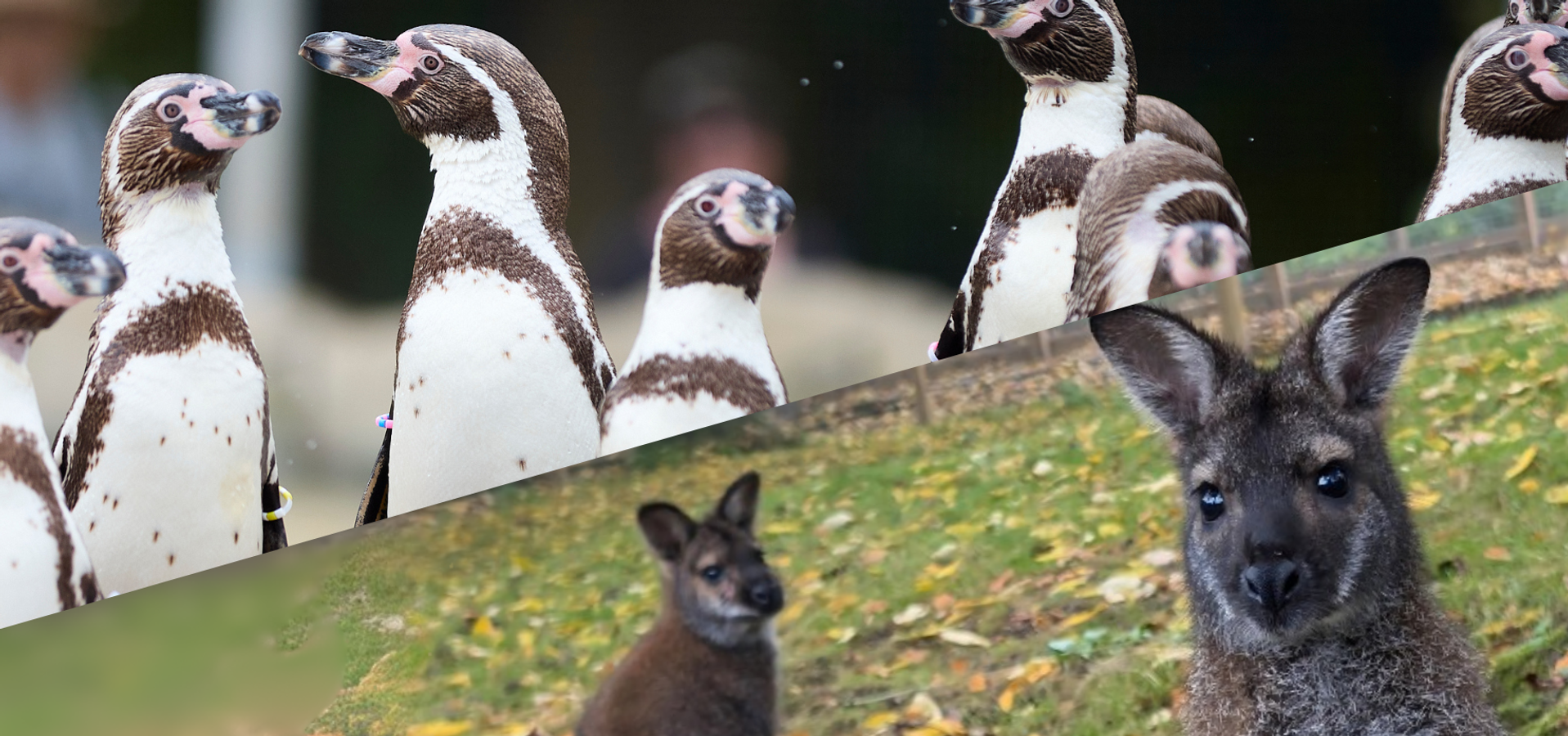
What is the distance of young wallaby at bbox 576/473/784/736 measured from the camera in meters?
1.37

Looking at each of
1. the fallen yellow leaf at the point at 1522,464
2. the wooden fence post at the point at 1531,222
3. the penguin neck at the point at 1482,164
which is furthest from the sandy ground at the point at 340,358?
the wooden fence post at the point at 1531,222

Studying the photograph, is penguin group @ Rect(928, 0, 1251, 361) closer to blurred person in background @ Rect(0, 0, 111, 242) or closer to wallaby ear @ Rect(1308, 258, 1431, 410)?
wallaby ear @ Rect(1308, 258, 1431, 410)

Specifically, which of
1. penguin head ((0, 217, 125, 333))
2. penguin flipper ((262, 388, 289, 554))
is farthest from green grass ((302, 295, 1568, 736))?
penguin head ((0, 217, 125, 333))

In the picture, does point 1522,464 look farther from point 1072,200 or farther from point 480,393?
point 480,393

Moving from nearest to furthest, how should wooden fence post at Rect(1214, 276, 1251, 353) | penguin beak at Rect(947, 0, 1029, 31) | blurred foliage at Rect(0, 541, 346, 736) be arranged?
1. blurred foliage at Rect(0, 541, 346, 736)
2. penguin beak at Rect(947, 0, 1029, 31)
3. wooden fence post at Rect(1214, 276, 1251, 353)

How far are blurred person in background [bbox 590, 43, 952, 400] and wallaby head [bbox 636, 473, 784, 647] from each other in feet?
0.83

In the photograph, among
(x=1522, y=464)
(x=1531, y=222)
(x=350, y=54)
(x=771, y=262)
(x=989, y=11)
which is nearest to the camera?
(x=350, y=54)

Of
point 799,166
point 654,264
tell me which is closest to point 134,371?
point 654,264

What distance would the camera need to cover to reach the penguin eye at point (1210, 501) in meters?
1.47

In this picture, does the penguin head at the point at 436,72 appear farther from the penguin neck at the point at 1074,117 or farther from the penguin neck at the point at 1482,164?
the penguin neck at the point at 1482,164

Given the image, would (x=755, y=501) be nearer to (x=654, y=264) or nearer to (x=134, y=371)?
(x=654, y=264)

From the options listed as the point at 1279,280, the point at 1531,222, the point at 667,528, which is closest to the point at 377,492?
the point at 667,528

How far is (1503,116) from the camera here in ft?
6.80

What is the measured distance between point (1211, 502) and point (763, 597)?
499mm
